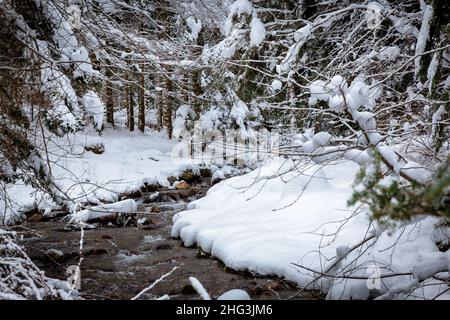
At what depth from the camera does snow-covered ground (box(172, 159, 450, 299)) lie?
13.4 ft

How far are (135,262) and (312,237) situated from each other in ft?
10.1

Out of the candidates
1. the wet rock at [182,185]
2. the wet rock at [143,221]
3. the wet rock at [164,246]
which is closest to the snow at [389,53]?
the wet rock at [164,246]

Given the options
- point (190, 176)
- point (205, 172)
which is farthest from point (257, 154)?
point (205, 172)

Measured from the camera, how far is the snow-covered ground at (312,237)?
409 cm

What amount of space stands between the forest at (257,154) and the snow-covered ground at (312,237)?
3 cm

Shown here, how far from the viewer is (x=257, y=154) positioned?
19.0ft

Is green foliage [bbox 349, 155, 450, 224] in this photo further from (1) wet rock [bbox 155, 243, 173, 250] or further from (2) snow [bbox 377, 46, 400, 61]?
(1) wet rock [bbox 155, 243, 173, 250]

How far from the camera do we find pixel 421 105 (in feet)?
17.0

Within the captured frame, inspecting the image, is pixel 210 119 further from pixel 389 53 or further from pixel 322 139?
pixel 322 139

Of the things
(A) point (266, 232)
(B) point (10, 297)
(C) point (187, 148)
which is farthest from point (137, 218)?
(C) point (187, 148)

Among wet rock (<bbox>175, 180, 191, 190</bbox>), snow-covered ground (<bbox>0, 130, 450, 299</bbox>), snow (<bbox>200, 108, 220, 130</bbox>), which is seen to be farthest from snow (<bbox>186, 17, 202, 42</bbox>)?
snow-covered ground (<bbox>0, 130, 450, 299</bbox>)
